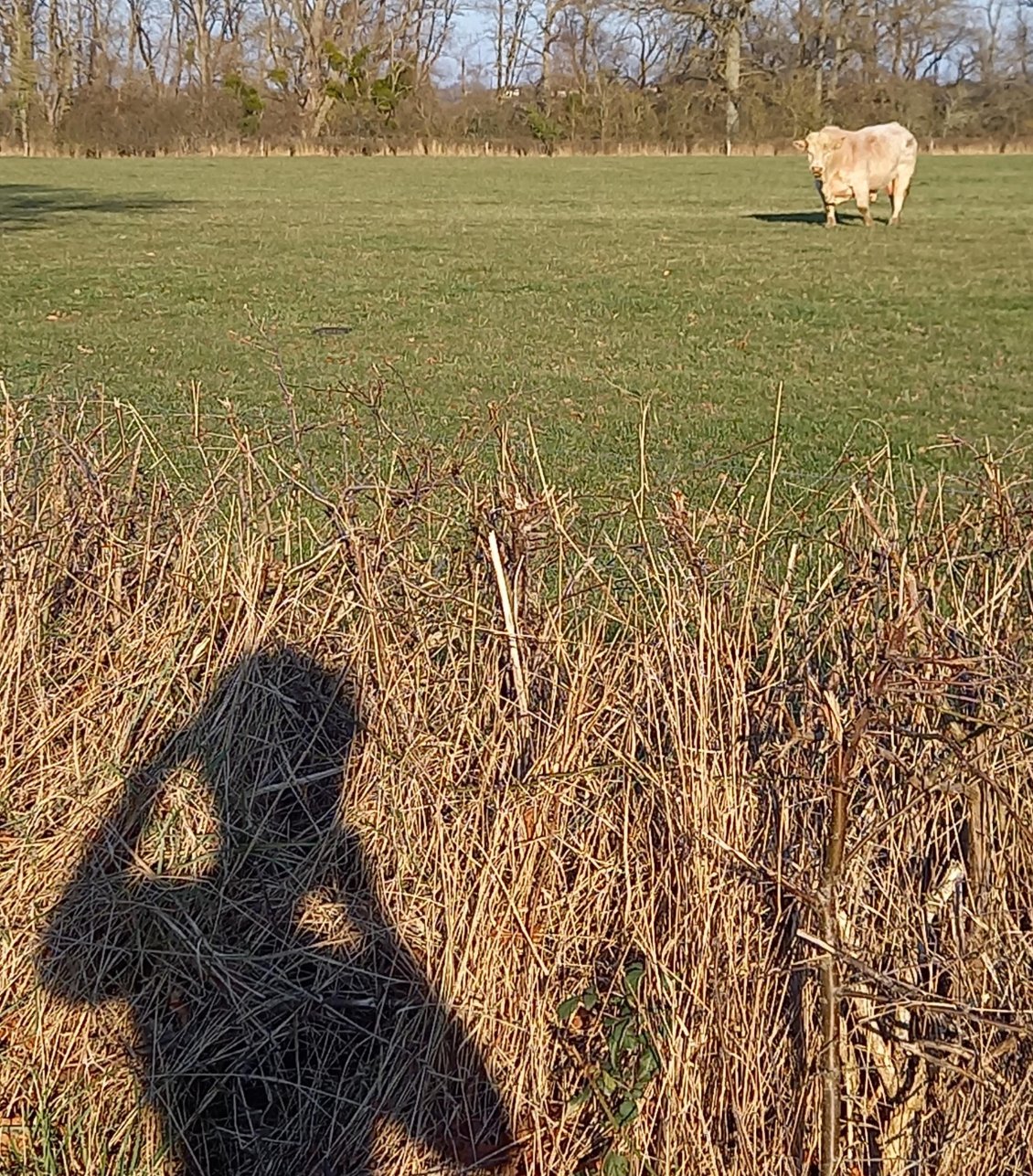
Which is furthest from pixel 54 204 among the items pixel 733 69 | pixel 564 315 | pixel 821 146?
pixel 733 69

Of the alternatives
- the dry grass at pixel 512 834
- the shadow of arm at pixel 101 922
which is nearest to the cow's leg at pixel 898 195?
the dry grass at pixel 512 834

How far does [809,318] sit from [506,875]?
12186mm

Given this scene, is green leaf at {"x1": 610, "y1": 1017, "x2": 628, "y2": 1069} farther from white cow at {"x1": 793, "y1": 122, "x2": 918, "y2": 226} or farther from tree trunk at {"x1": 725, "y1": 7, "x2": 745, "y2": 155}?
tree trunk at {"x1": 725, "y1": 7, "x2": 745, "y2": 155}

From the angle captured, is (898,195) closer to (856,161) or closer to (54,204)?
(856,161)

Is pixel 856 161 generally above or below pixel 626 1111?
above

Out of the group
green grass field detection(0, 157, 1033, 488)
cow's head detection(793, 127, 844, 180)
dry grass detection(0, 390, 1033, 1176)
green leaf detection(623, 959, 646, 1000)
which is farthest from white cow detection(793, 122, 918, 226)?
green leaf detection(623, 959, 646, 1000)

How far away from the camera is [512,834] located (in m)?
3.14

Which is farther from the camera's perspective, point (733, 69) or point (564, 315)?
point (733, 69)

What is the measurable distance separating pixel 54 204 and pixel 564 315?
1727 centimetres

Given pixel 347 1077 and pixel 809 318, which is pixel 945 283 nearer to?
pixel 809 318

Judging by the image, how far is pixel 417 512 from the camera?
3562mm

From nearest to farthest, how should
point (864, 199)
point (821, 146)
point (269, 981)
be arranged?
point (269, 981), point (821, 146), point (864, 199)

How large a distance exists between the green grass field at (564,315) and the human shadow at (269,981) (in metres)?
1.16

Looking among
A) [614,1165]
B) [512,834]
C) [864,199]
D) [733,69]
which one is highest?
[733,69]
